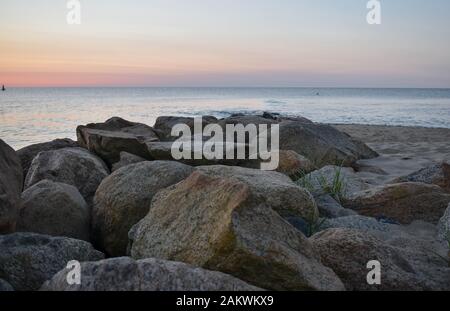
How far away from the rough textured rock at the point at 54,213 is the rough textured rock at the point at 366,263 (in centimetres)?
195

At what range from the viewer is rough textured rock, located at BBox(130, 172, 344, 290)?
2.59 metres

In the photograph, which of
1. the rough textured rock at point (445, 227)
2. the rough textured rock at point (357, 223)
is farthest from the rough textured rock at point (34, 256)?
the rough textured rock at point (445, 227)

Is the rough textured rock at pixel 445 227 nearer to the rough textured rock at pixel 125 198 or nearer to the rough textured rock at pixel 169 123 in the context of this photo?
the rough textured rock at pixel 125 198

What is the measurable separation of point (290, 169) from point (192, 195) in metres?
3.10

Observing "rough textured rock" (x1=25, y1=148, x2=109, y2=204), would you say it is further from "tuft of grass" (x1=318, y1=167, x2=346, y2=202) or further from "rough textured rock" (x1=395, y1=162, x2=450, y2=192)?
"rough textured rock" (x1=395, y1=162, x2=450, y2=192)

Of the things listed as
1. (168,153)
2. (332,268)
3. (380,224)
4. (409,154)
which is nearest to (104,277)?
(332,268)

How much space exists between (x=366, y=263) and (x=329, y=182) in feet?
8.39

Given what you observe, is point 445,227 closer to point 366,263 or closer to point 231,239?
point 366,263

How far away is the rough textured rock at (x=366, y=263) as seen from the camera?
299cm

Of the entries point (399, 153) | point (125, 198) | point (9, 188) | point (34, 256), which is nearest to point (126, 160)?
point (125, 198)

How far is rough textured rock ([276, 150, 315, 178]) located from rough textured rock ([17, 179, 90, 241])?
2797 millimetres

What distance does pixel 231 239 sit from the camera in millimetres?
2584

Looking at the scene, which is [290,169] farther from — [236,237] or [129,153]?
[236,237]

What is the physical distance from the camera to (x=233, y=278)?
7.86ft
